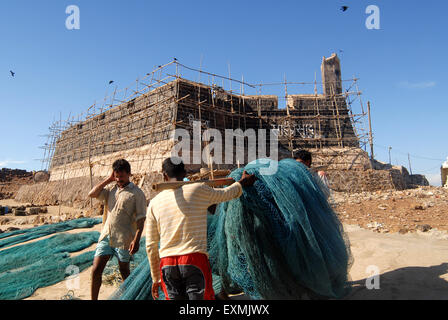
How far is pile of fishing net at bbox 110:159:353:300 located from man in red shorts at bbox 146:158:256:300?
48 cm

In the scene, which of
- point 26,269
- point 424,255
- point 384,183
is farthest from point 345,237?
point 384,183

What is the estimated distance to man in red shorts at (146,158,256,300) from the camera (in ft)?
5.89

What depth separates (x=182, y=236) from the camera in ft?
6.00

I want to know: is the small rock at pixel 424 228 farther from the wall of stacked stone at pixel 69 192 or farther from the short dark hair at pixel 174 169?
the wall of stacked stone at pixel 69 192

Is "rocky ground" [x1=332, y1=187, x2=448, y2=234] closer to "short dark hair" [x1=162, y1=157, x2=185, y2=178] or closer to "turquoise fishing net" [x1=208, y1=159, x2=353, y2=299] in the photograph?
"turquoise fishing net" [x1=208, y1=159, x2=353, y2=299]

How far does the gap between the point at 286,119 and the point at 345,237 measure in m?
17.0

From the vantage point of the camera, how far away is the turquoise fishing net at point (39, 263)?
12.4 ft

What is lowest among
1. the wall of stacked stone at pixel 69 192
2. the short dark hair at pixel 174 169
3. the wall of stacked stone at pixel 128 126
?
the wall of stacked stone at pixel 69 192

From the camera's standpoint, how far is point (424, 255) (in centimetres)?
397

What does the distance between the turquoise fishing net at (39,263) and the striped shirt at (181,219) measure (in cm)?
299

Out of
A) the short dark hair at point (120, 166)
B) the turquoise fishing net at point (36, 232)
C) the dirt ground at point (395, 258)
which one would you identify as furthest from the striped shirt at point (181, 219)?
the turquoise fishing net at point (36, 232)

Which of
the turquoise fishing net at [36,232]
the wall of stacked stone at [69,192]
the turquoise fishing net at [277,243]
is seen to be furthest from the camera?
the wall of stacked stone at [69,192]

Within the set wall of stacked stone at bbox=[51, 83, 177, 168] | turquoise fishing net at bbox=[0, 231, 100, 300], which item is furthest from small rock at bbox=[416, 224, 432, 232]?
wall of stacked stone at bbox=[51, 83, 177, 168]
